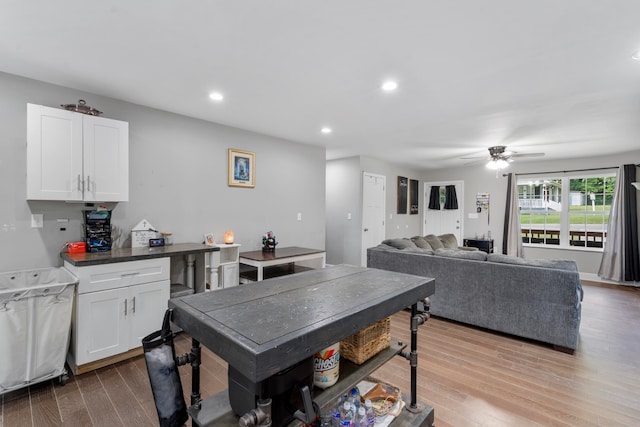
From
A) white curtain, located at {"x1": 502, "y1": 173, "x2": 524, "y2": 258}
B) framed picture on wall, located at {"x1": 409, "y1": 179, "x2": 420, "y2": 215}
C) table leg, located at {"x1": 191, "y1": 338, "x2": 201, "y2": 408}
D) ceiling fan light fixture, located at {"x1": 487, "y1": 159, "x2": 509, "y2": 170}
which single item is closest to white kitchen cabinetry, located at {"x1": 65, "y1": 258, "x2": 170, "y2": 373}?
table leg, located at {"x1": 191, "y1": 338, "x2": 201, "y2": 408}

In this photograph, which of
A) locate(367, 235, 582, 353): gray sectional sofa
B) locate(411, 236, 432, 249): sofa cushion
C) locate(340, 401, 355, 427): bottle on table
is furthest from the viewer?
locate(411, 236, 432, 249): sofa cushion

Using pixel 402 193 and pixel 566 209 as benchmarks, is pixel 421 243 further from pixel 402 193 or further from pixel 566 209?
pixel 566 209

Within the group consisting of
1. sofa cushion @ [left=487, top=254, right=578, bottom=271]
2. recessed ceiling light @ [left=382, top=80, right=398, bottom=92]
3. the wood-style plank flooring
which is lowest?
the wood-style plank flooring

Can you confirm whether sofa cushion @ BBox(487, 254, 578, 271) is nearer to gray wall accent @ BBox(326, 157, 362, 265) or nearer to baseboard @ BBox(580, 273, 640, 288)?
gray wall accent @ BBox(326, 157, 362, 265)

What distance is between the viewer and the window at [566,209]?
575cm

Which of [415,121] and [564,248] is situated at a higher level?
[415,121]

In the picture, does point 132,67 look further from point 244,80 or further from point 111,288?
point 111,288

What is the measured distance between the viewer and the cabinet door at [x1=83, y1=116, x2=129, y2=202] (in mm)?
2594

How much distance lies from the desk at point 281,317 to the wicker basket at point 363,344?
0.14 meters

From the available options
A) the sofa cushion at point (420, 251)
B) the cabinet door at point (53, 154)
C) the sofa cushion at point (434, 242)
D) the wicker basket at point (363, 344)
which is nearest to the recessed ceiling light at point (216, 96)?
the cabinet door at point (53, 154)

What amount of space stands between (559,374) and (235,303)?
2765 millimetres

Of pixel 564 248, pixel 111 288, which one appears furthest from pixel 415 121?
pixel 564 248

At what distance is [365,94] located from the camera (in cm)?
284

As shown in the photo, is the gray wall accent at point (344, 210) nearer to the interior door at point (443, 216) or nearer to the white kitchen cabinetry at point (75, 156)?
the interior door at point (443, 216)
